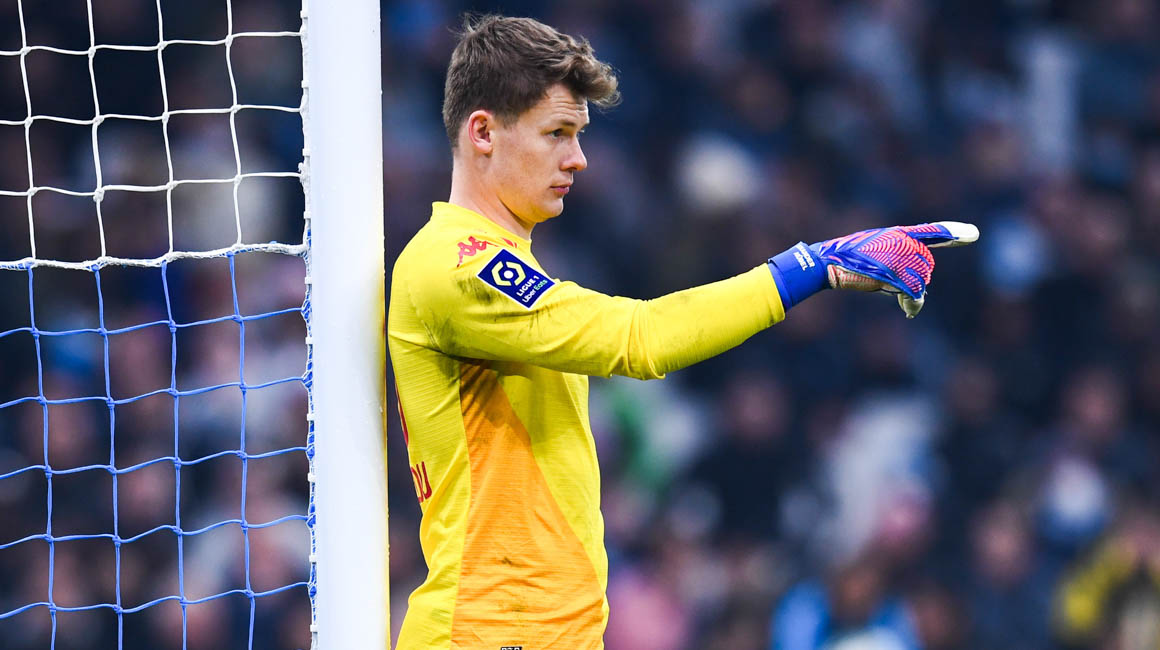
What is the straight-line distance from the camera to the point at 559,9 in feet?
19.4

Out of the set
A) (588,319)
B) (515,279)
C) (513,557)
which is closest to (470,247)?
(515,279)

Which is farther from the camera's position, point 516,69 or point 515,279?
point 516,69

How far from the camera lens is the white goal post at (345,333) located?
88.4 inches

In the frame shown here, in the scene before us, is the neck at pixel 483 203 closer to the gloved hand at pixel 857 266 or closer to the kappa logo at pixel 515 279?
the kappa logo at pixel 515 279

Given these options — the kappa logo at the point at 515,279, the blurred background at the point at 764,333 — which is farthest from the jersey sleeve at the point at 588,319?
the blurred background at the point at 764,333

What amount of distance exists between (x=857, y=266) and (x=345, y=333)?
2.90 ft

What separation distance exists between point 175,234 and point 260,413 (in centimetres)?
83

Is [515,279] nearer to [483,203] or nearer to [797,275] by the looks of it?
[483,203]

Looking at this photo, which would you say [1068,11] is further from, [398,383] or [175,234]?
[398,383]

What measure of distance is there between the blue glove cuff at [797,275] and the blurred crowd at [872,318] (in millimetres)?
3336

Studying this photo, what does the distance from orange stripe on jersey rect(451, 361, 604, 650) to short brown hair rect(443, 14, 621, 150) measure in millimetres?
490

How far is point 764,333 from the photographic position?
19.3ft

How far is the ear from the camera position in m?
2.21

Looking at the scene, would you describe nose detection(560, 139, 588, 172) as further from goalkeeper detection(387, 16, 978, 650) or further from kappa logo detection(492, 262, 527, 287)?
kappa logo detection(492, 262, 527, 287)
